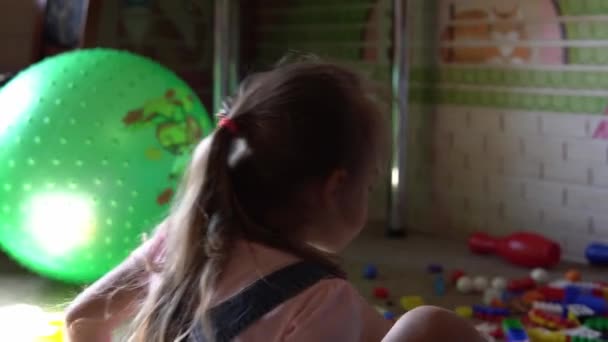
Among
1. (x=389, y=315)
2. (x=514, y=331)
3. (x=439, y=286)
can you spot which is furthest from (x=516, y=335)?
(x=439, y=286)

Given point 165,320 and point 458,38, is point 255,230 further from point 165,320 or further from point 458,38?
point 458,38

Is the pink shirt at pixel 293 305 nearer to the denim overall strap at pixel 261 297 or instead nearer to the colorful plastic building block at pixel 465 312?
the denim overall strap at pixel 261 297

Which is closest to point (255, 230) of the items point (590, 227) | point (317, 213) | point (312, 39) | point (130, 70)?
point (317, 213)

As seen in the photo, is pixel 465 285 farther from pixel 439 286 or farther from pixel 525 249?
pixel 525 249

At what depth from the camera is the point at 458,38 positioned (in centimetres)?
239

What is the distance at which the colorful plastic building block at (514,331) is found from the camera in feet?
4.94

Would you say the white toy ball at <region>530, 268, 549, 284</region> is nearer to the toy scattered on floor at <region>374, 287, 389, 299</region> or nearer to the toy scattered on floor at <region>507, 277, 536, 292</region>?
A: the toy scattered on floor at <region>507, 277, 536, 292</region>

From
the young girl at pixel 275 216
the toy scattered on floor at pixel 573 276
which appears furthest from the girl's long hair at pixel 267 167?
the toy scattered on floor at pixel 573 276

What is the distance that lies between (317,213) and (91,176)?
815 mm

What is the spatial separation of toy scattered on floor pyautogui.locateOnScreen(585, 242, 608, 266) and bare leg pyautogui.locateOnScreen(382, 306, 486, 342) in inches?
49.1

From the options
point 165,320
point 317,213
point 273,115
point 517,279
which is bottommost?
point 517,279

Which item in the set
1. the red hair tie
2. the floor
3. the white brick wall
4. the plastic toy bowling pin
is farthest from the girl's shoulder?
the white brick wall

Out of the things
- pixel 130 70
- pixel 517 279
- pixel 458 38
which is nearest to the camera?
pixel 130 70

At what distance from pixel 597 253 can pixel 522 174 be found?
0.33m
